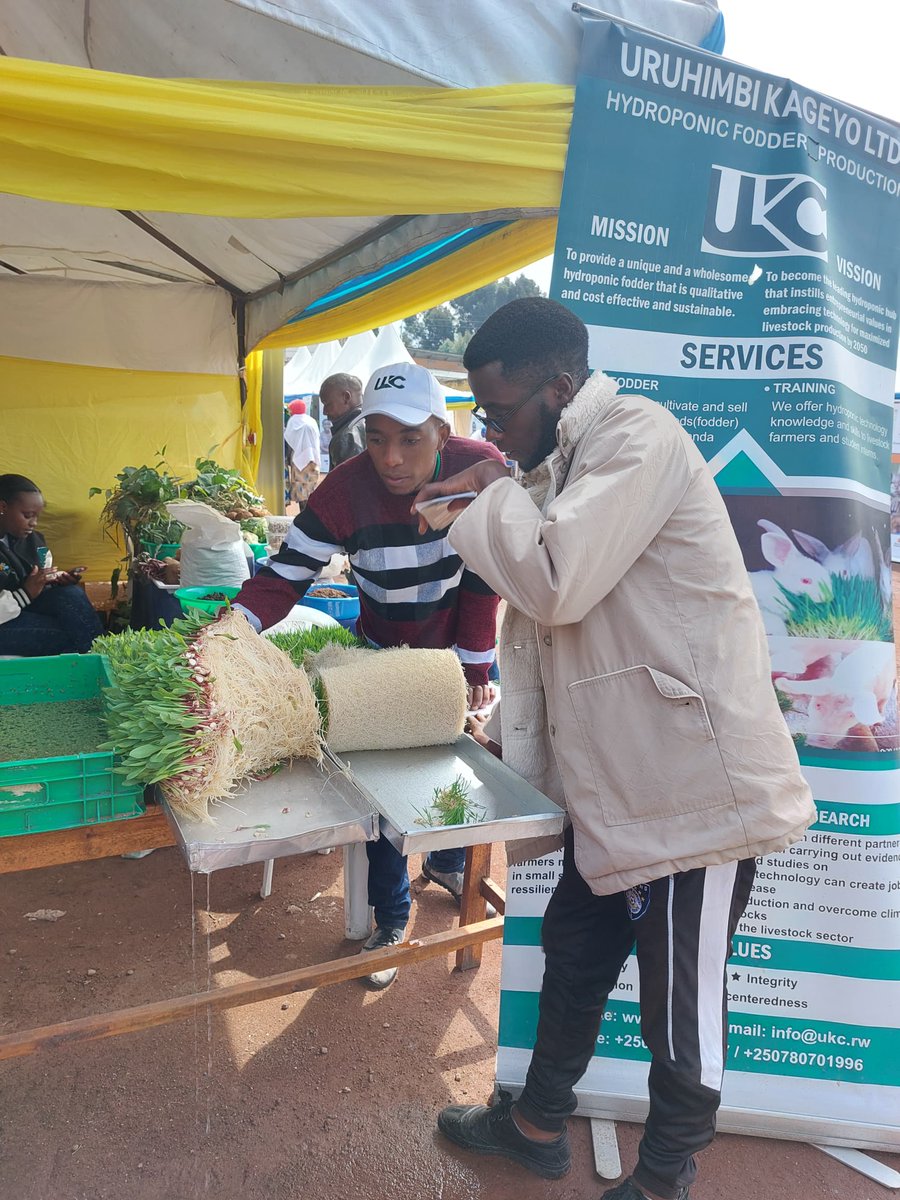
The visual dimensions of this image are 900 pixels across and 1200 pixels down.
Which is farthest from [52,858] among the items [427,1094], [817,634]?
[817,634]

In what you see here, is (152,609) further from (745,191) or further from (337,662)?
(745,191)

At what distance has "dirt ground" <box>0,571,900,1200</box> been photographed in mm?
2215

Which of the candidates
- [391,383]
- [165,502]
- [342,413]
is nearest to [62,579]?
[165,502]

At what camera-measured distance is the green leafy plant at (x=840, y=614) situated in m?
2.35

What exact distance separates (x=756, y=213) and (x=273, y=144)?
1401mm

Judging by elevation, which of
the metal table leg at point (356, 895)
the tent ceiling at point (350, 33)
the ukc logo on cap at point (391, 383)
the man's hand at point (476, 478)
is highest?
the tent ceiling at point (350, 33)

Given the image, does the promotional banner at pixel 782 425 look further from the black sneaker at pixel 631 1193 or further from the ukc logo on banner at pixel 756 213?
the black sneaker at pixel 631 1193

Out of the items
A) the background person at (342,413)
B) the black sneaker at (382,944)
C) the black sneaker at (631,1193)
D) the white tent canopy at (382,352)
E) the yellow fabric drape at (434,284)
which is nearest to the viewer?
the black sneaker at (631,1193)

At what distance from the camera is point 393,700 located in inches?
80.2

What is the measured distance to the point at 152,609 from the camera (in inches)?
191

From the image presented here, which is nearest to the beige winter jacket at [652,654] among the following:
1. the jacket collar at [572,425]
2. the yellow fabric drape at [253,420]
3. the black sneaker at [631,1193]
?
the jacket collar at [572,425]

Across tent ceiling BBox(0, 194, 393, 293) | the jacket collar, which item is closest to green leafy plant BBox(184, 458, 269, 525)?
tent ceiling BBox(0, 194, 393, 293)

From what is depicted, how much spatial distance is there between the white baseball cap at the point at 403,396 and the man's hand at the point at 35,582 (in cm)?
286

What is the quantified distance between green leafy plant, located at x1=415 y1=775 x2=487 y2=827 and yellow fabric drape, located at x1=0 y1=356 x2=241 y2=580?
5.59m
